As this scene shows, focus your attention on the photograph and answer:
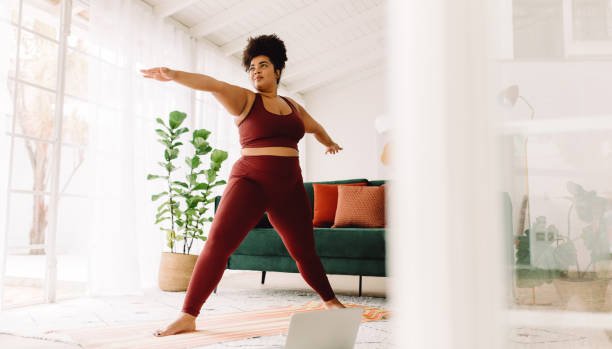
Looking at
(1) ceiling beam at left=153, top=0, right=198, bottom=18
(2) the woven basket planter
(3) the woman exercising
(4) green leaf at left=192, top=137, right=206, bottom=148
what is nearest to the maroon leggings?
(3) the woman exercising

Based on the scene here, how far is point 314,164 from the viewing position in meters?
6.92

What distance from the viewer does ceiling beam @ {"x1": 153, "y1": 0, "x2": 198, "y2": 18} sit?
378 cm

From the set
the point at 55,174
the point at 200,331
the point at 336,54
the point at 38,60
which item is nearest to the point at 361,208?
the point at 200,331

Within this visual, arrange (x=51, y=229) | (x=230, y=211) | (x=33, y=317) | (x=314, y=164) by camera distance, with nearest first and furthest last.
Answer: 1. (x=230, y=211)
2. (x=33, y=317)
3. (x=51, y=229)
4. (x=314, y=164)

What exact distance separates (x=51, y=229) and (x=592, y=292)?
3.02 m

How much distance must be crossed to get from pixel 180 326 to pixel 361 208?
5.89 ft

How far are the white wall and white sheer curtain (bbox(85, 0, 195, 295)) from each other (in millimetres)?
3417

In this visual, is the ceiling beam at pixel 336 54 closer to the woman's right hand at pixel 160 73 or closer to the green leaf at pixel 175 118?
the green leaf at pixel 175 118

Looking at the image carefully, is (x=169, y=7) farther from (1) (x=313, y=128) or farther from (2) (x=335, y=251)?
(2) (x=335, y=251)

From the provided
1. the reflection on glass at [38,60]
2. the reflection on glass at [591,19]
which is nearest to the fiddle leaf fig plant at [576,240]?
the reflection on glass at [591,19]

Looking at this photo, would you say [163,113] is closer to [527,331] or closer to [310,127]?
[310,127]

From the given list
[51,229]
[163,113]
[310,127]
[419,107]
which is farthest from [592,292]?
[163,113]

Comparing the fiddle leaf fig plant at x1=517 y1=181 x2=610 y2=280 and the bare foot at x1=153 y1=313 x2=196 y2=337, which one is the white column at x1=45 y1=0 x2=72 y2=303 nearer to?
the bare foot at x1=153 y1=313 x2=196 y2=337

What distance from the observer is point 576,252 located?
41cm
